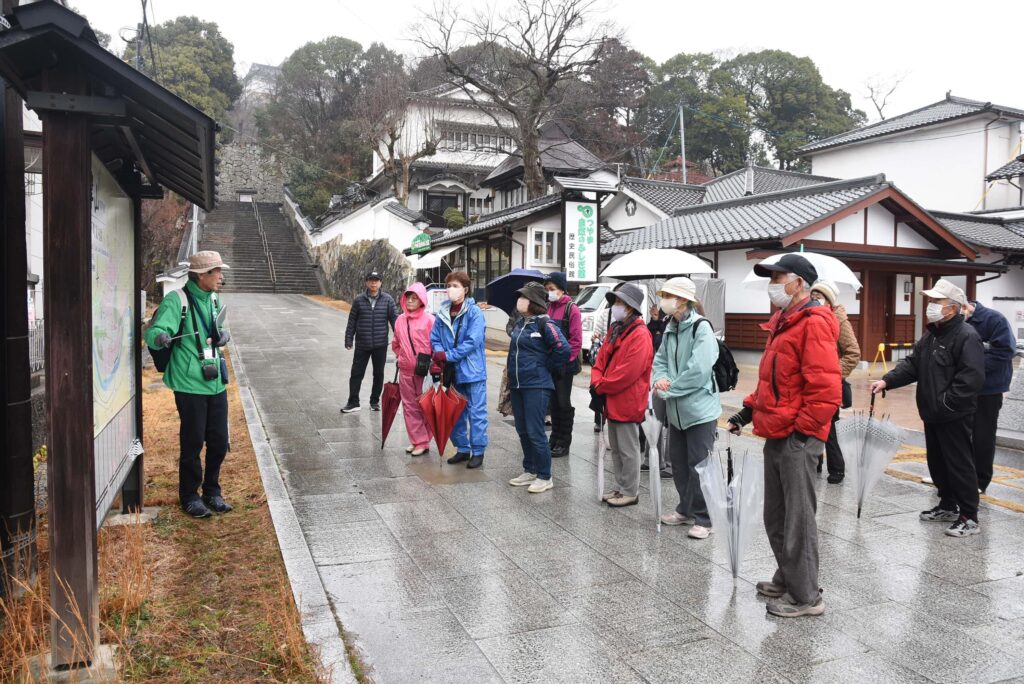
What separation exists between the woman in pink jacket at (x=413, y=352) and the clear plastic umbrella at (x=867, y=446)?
4.04 m

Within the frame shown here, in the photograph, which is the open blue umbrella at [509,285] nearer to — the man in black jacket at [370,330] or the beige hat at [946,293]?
the man in black jacket at [370,330]

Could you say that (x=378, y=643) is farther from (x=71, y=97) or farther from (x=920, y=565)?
(x=920, y=565)

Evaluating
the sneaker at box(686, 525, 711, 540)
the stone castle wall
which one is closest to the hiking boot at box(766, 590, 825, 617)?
the sneaker at box(686, 525, 711, 540)

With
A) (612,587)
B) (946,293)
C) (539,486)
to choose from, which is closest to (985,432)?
(946,293)

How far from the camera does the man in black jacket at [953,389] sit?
533 centimetres

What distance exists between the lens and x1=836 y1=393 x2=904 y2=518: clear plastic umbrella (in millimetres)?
5609

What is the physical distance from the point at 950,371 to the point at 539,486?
334 centimetres

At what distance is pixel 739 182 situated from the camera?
95.4 ft

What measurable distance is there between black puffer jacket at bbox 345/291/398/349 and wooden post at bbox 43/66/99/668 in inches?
260

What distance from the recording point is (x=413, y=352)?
26.0ft

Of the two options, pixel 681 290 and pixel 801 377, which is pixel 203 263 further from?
pixel 801 377

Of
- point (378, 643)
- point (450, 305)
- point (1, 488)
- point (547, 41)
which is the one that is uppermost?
point (547, 41)

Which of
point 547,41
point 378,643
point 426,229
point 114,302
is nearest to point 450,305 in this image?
point 114,302

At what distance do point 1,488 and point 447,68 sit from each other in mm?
23317
